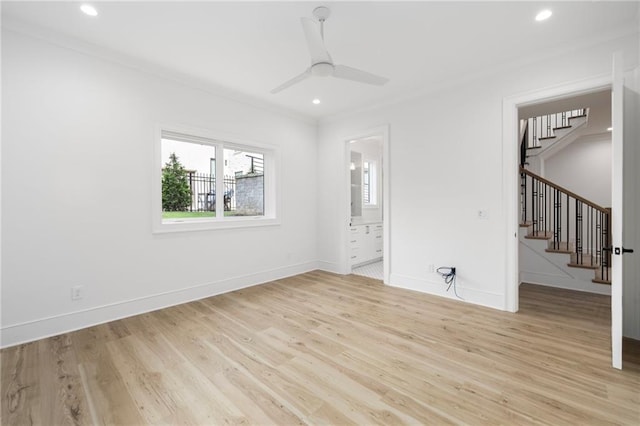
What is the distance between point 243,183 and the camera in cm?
457

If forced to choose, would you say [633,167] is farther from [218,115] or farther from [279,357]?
[218,115]

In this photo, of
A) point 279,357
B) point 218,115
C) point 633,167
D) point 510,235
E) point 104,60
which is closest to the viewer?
point 279,357

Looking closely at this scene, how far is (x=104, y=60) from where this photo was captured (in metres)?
3.00

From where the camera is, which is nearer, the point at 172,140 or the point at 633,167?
the point at 633,167

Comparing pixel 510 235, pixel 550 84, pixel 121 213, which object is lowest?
pixel 510 235

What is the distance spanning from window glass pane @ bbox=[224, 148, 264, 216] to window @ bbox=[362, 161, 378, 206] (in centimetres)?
291

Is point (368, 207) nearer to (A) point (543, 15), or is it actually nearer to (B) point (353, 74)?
(B) point (353, 74)

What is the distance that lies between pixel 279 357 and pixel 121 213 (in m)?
2.35

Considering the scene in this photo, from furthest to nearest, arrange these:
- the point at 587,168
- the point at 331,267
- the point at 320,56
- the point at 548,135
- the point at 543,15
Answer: the point at 587,168, the point at 548,135, the point at 331,267, the point at 543,15, the point at 320,56

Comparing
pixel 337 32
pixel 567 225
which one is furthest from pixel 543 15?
pixel 567 225

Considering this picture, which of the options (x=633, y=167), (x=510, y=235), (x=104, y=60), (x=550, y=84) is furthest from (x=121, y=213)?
(x=633, y=167)

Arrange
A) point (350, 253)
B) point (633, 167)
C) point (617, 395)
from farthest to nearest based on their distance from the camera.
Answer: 1. point (350, 253)
2. point (633, 167)
3. point (617, 395)

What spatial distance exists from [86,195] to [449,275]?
4287 millimetres

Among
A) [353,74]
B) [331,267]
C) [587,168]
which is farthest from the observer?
[587,168]
